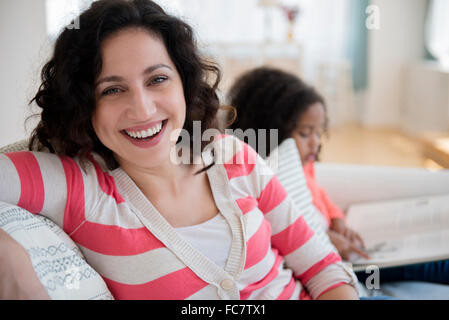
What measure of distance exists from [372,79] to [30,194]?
492 cm

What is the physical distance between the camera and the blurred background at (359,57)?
176 inches

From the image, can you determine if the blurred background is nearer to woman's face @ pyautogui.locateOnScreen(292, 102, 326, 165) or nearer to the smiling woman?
woman's face @ pyautogui.locateOnScreen(292, 102, 326, 165)

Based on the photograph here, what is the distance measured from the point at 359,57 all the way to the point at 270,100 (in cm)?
402

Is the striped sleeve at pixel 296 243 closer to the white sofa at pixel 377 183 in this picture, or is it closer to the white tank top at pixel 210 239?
the white tank top at pixel 210 239

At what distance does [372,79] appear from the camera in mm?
5191

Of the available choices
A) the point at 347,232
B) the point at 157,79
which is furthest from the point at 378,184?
the point at 157,79

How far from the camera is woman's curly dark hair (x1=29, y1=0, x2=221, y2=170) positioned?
890 millimetres

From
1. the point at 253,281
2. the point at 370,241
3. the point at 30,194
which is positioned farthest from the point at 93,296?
the point at 370,241

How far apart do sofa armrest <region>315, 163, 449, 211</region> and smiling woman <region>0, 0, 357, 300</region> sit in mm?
734

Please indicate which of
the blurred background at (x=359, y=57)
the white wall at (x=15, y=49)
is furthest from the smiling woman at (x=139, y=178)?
the blurred background at (x=359, y=57)

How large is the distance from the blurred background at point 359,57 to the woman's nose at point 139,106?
324cm

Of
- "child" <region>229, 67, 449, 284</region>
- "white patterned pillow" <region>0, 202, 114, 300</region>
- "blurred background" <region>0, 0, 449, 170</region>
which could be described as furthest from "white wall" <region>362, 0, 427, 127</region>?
"white patterned pillow" <region>0, 202, 114, 300</region>

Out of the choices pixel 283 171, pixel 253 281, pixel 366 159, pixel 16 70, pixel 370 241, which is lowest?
pixel 366 159
